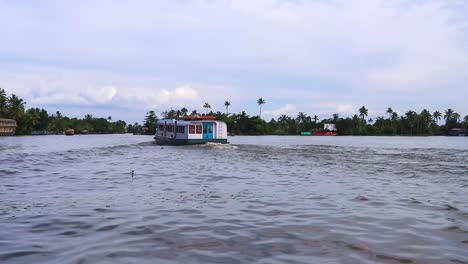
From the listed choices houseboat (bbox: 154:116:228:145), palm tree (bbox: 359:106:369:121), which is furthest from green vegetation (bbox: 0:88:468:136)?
houseboat (bbox: 154:116:228:145)

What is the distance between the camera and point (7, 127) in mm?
115500

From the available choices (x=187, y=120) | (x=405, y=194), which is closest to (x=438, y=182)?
(x=405, y=194)

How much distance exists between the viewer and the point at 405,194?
13.3 meters

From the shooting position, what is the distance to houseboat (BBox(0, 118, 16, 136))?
369 feet

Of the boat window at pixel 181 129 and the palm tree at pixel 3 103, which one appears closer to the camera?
the boat window at pixel 181 129

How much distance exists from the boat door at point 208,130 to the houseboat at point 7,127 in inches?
3335

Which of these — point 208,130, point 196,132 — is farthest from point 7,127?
point 208,130

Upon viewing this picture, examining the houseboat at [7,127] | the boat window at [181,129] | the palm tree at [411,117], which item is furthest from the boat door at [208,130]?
the palm tree at [411,117]

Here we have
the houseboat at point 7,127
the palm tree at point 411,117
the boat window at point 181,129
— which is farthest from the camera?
the palm tree at point 411,117

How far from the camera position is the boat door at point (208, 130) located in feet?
163

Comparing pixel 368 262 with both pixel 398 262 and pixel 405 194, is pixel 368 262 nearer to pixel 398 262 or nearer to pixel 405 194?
pixel 398 262

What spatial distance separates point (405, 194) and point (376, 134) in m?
164

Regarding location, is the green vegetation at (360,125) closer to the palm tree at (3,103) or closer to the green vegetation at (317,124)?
the green vegetation at (317,124)

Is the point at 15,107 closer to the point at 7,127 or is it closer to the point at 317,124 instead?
the point at 7,127
